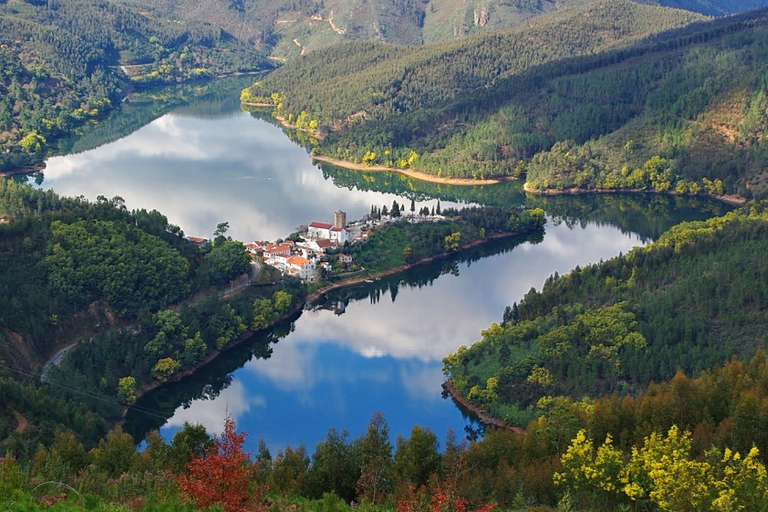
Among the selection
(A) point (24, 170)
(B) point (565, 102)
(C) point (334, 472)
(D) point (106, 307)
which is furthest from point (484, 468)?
(B) point (565, 102)

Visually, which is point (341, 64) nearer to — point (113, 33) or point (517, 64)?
point (517, 64)

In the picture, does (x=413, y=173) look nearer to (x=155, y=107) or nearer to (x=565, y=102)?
(x=565, y=102)

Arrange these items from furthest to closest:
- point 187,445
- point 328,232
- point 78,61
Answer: point 78,61 < point 328,232 < point 187,445

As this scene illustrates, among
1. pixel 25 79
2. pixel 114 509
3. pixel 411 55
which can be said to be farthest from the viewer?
pixel 411 55

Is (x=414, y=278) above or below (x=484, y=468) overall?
below

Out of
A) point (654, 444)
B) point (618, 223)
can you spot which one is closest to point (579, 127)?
point (618, 223)

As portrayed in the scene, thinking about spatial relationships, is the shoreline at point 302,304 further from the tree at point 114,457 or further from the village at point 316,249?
the tree at point 114,457

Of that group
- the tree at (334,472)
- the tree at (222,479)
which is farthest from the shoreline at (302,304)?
the tree at (222,479)
